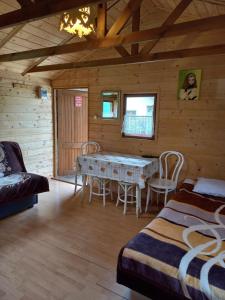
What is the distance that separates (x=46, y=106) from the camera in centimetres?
470

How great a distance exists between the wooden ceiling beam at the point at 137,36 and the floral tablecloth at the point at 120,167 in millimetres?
1615

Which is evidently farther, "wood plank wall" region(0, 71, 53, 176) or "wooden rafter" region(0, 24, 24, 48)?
"wood plank wall" region(0, 71, 53, 176)

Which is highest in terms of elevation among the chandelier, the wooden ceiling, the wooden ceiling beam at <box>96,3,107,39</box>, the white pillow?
the wooden ceiling

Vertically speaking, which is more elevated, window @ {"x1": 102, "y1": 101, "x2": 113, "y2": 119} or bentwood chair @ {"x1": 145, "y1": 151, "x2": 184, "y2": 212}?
window @ {"x1": 102, "y1": 101, "x2": 113, "y2": 119}

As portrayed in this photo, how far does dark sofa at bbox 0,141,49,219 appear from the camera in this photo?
9.95 ft

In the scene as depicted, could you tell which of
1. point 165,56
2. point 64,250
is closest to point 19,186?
point 64,250

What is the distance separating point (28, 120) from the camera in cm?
437

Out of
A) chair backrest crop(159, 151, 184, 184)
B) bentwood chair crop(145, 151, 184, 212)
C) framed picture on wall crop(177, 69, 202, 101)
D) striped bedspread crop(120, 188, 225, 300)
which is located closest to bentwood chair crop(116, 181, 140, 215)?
bentwood chair crop(145, 151, 184, 212)

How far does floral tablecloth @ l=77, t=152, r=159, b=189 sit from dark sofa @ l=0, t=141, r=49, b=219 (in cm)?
74

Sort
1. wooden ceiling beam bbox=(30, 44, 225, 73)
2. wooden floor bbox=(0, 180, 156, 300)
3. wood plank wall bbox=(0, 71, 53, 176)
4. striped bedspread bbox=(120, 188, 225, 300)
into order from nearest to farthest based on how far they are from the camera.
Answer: striped bedspread bbox=(120, 188, 225, 300) < wooden floor bbox=(0, 180, 156, 300) < wooden ceiling beam bbox=(30, 44, 225, 73) < wood plank wall bbox=(0, 71, 53, 176)

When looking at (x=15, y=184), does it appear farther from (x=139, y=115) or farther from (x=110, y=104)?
(x=139, y=115)

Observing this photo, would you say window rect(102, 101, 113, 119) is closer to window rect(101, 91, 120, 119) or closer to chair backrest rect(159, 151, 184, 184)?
window rect(101, 91, 120, 119)

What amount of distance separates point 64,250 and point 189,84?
9.32 ft

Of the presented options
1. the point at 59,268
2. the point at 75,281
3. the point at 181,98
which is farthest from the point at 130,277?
the point at 181,98
